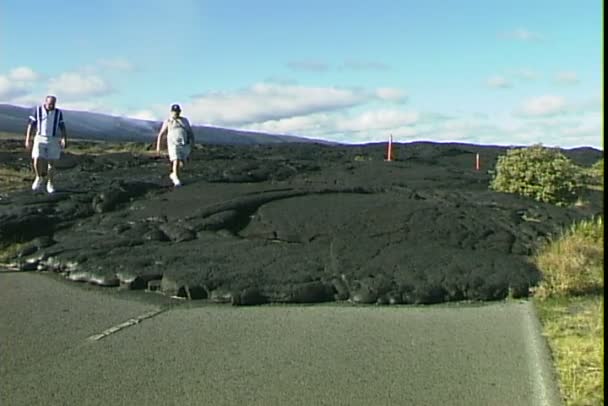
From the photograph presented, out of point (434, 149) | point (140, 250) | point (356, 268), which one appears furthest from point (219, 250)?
point (434, 149)

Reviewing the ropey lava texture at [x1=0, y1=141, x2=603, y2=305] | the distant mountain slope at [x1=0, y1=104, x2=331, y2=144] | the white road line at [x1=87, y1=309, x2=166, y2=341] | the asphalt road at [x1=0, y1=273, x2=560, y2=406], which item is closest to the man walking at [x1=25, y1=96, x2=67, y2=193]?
the ropey lava texture at [x1=0, y1=141, x2=603, y2=305]

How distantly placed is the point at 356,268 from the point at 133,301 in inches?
98.5

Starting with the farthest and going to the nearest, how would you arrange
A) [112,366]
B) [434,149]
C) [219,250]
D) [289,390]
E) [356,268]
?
[434,149]
[219,250]
[356,268]
[112,366]
[289,390]

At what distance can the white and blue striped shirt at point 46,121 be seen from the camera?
14859 mm

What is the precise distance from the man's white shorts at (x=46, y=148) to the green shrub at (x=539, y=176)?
824 centimetres

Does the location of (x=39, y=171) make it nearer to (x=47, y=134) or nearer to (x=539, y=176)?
(x=47, y=134)

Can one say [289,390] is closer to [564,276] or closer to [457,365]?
[457,365]

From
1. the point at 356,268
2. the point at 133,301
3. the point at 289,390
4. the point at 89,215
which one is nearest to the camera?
the point at 289,390

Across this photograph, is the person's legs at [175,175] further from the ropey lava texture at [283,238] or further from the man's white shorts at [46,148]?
the man's white shorts at [46,148]

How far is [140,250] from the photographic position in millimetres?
11109

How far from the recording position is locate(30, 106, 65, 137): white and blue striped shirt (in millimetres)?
14859

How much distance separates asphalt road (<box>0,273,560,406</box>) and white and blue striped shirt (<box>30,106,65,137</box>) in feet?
19.1

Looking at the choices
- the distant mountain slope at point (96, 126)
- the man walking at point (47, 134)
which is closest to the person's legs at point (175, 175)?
the man walking at point (47, 134)

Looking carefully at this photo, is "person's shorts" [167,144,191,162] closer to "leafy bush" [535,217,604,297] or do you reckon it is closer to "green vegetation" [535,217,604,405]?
"green vegetation" [535,217,604,405]
